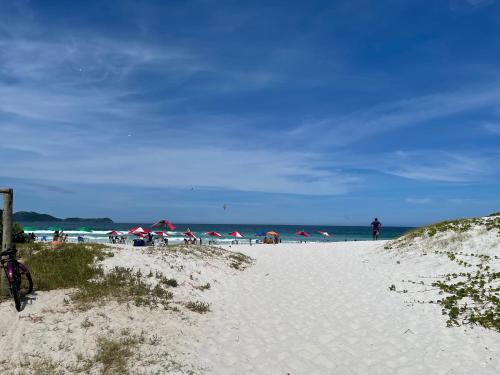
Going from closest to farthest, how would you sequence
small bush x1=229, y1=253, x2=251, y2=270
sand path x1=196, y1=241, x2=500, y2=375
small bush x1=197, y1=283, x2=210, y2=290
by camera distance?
sand path x1=196, y1=241, x2=500, y2=375
small bush x1=197, y1=283, x2=210, y2=290
small bush x1=229, y1=253, x2=251, y2=270

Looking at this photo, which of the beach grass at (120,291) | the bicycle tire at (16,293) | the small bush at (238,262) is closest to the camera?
the bicycle tire at (16,293)

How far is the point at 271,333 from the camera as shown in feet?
37.0

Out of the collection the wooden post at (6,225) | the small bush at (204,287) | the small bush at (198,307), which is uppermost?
the wooden post at (6,225)

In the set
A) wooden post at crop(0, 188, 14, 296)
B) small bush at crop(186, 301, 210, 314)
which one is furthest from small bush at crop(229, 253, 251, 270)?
wooden post at crop(0, 188, 14, 296)

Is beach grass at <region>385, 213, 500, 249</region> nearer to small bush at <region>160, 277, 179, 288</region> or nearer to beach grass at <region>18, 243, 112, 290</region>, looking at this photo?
small bush at <region>160, 277, 179, 288</region>

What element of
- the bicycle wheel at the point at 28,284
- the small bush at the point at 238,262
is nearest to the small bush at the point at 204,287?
the small bush at the point at 238,262

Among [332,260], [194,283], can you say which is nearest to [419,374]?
[194,283]

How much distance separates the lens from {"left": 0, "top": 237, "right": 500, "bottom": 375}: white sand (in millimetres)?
8891

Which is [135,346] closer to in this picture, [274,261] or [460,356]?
[460,356]

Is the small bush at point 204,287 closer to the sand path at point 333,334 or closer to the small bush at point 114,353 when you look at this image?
the sand path at point 333,334

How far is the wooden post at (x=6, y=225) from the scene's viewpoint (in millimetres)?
11141

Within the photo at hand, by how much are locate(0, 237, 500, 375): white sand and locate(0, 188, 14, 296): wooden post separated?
765 mm

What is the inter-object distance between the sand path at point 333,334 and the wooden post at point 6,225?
5.96 meters

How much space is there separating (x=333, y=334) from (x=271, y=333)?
180 centimetres
